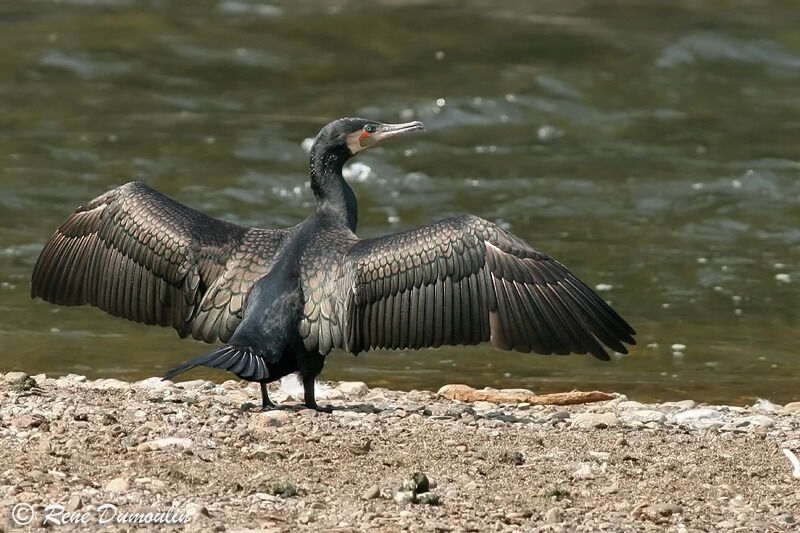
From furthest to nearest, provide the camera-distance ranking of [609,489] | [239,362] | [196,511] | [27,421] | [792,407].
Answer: [792,407]
[239,362]
[27,421]
[609,489]
[196,511]

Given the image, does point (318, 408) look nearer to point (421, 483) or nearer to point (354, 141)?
point (354, 141)

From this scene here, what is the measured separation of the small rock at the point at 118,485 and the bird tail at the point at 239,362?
47.4 inches

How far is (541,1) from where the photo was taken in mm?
29047

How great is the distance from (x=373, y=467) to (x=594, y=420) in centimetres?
208

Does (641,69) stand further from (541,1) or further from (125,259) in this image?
(125,259)

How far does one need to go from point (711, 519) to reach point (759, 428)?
7.81ft

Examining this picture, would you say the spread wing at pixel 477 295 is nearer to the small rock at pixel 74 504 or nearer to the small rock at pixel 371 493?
the small rock at pixel 371 493

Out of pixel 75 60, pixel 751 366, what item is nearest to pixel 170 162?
pixel 75 60

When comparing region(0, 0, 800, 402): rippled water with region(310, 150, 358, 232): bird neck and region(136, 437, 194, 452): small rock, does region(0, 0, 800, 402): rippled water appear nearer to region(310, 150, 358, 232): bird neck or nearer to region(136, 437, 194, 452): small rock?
region(310, 150, 358, 232): bird neck

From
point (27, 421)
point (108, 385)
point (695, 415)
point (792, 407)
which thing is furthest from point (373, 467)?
point (792, 407)

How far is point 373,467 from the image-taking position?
775 centimetres

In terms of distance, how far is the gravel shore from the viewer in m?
6.88

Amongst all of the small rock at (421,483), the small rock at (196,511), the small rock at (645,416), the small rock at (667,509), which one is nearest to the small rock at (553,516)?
the small rock at (667,509)

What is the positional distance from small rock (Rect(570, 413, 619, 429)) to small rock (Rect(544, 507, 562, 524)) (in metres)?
2.13
